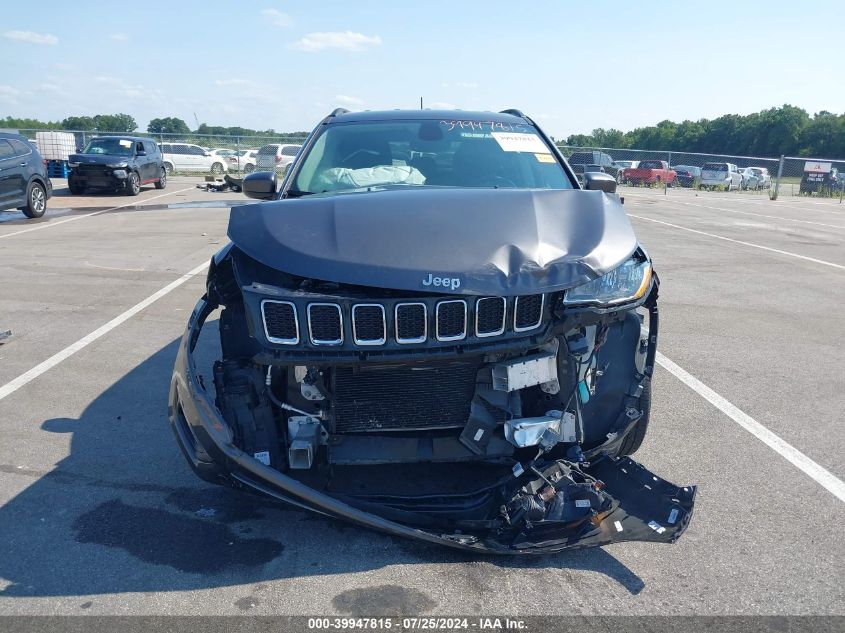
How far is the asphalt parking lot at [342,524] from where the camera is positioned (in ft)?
9.19

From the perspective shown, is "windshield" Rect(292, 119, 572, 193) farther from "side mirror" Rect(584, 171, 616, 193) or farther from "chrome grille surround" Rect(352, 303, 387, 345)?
"chrome grille surround" Rect(352, 303, 387, 345)

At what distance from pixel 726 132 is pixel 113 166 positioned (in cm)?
6782

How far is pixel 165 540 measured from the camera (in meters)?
3.18

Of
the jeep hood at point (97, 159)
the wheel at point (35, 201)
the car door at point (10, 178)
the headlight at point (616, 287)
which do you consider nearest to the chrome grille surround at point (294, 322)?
the headlight at point (616, 287)

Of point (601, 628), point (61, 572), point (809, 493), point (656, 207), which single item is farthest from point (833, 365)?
point (656, 207)

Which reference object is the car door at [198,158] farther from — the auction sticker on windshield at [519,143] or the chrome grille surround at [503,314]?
the chrome grille surround at [503,314]

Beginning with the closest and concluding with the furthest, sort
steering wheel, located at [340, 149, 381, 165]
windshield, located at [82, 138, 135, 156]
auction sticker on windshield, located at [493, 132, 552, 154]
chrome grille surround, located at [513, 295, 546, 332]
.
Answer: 1. chrome grille surround, located at [513, 295, 546, 332]
2. steering wheel, located at [340, 149, 381, 165]
3. auction sticker on windshield, located at [493, 132, 552, 154]
4. windshield, located at [82, 138, 135, 156]

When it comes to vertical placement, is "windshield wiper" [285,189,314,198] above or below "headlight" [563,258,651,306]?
above

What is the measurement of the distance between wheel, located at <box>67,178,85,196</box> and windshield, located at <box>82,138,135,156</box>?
3.88 feet

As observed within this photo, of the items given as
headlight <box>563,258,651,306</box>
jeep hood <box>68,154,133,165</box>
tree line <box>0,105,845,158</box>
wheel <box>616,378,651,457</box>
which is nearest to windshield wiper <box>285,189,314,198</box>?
headlight <box>563,258,651,306</box>

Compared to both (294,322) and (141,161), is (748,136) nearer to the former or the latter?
(141,161)

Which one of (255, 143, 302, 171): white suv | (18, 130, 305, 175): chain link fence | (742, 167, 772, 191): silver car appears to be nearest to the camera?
(255, 143, 302, 171): white suv

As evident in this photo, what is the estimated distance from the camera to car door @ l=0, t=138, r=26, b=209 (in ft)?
46.4

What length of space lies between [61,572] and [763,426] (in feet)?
13.0
